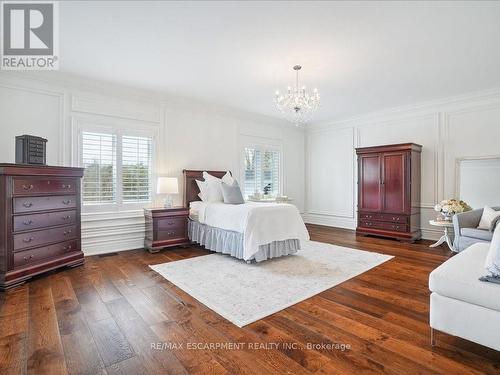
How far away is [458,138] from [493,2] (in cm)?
342

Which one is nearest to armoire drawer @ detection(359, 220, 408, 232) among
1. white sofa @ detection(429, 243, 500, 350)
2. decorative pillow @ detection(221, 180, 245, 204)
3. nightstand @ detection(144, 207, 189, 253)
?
decorative pillow @ detection(221, 180, 245, 204)

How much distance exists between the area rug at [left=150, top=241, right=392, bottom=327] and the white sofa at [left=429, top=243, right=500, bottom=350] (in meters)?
1.21

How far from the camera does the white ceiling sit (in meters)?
2.57

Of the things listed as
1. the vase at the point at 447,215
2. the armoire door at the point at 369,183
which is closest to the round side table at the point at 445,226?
the vase at the point at 447,215

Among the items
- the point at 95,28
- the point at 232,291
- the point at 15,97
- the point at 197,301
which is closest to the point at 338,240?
the point at 232,291

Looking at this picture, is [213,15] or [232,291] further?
[232,291]

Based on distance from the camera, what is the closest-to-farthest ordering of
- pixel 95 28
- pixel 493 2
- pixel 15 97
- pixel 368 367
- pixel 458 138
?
pixel 368 367
pixel 493 2
pixel 95 28
pixel 15 97
pixel 458 138

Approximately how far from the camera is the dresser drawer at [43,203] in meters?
3.14

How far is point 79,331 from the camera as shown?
215 cm

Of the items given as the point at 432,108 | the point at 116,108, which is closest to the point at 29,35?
the point at 116,108

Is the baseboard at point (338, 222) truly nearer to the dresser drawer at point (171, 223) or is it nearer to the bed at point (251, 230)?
the bed at point (251, 230)

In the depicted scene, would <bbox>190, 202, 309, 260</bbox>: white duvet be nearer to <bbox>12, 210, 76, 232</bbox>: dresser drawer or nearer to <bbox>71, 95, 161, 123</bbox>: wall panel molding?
<bbox>12, 210, 76, 232</bbox>: dresser drawer

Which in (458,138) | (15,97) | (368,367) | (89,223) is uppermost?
(15,97)

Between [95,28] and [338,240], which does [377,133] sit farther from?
[95,28]
